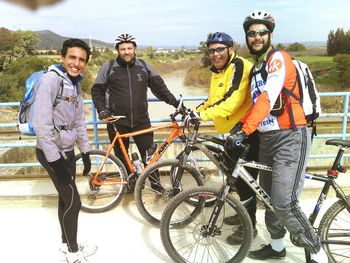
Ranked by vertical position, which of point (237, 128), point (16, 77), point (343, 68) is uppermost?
point (343, 68)

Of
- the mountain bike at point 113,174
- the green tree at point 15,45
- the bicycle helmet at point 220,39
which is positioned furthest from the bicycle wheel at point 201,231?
the green tree at point 15,45

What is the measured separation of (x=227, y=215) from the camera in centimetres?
250

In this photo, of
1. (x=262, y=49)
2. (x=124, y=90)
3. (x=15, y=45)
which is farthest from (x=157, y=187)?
(x=15, y=45)

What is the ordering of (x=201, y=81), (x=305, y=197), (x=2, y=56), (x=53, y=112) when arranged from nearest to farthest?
(x=53, y=112), (x=305, y=197), (x=201, y=81), (x=2, y=56)

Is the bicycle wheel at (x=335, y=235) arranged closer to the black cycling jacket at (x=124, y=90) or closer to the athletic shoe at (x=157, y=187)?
the athletic shoe at (x=157, y=187)

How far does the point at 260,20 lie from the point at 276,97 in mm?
530

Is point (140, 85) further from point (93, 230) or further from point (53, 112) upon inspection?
point (93, 230)

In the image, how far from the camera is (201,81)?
114ft

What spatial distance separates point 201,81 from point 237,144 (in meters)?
33.2

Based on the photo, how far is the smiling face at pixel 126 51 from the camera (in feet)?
10.7

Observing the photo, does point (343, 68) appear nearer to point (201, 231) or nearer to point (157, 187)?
point (157, 187)

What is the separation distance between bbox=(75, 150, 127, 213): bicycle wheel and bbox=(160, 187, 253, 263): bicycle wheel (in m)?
0.91

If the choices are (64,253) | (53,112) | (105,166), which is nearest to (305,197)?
(105,166)

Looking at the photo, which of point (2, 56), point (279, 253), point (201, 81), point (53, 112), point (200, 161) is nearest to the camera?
point (53, 112)
